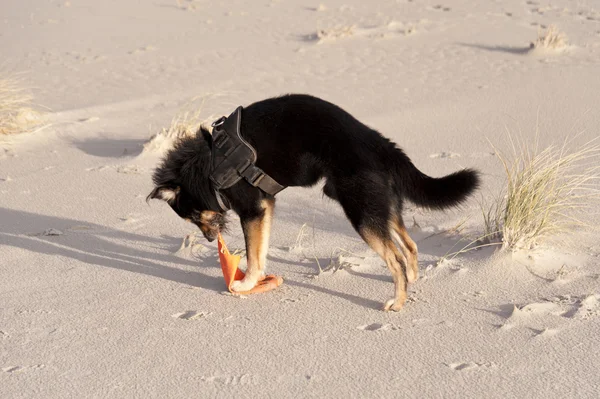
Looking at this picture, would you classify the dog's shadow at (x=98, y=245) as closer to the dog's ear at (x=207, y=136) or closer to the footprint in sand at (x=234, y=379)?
the dog's ear at (x=207, y=136)

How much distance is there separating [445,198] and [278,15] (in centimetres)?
1185

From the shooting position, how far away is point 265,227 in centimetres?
410

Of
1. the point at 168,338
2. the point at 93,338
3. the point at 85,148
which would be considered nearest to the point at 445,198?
the point at 168,338

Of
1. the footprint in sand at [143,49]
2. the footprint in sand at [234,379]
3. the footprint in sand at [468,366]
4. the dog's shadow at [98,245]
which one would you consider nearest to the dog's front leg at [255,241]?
the dog's shadow at [98,245]

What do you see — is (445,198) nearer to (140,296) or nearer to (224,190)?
(224,190)

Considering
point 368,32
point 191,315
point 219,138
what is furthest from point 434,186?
point 368,32

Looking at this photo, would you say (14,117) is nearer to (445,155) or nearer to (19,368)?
(445,155)

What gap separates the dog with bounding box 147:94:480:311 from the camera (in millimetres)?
3711

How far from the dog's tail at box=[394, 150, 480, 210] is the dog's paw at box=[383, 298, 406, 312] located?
575mm

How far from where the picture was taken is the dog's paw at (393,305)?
3730mm

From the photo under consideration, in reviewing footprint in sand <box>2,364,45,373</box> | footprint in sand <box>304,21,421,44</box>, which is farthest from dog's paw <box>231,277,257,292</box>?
footprint in sand <box>304,21,421,44</box>

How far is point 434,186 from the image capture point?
12.5 ft

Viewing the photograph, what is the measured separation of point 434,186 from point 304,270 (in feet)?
3.60

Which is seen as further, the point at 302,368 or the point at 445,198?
the point at 445,198
